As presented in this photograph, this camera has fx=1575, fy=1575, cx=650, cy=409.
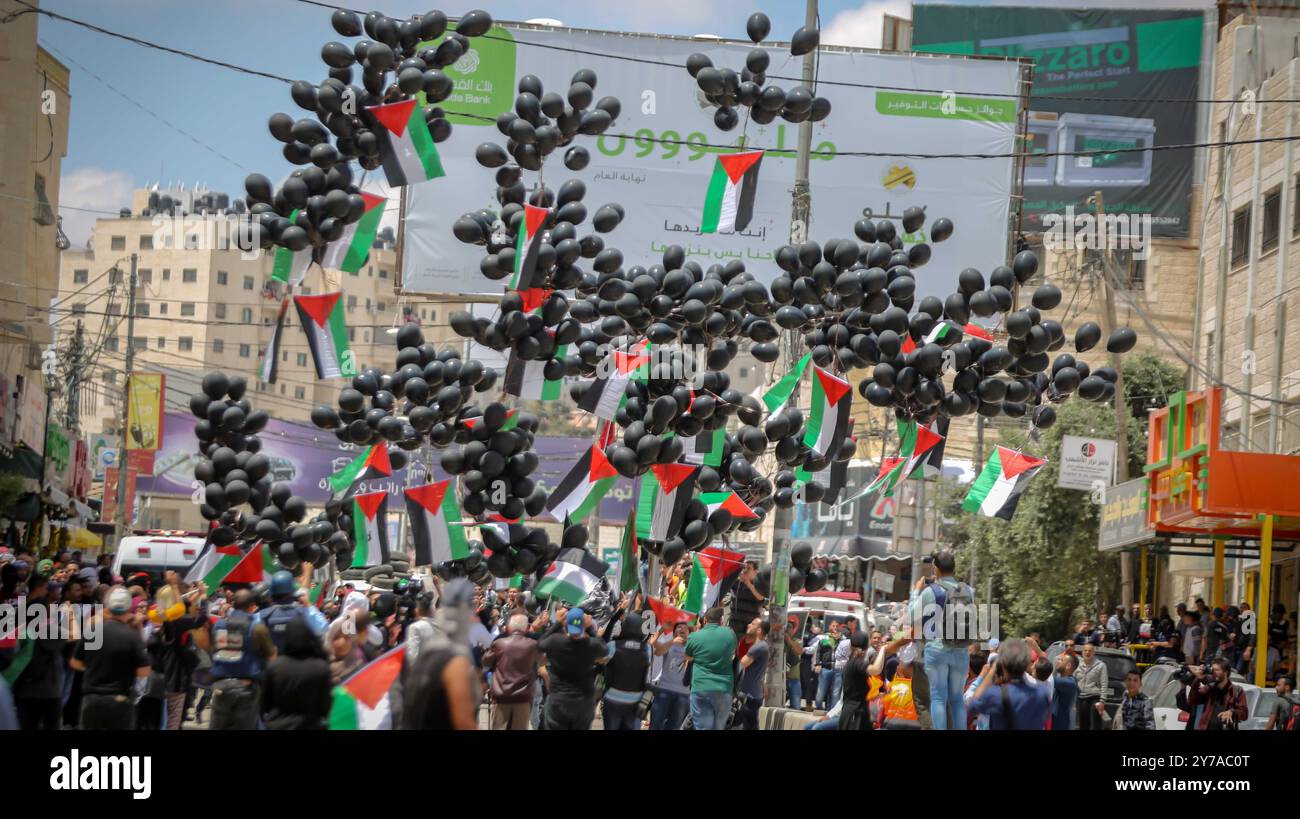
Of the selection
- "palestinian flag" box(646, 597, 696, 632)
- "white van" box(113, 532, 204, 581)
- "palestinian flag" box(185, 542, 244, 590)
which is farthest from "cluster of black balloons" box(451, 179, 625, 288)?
"white van" box(113, 532, 204, 581)

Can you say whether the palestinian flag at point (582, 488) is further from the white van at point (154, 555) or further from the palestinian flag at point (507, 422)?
the white van at point (154, 555)

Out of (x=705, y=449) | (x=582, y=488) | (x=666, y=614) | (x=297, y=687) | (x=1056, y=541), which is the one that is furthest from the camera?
(x=1056, y=541)

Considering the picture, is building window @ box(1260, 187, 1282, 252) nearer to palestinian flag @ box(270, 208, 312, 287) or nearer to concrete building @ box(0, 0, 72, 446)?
palestinian flag @ box(270, 208, 312, 287)

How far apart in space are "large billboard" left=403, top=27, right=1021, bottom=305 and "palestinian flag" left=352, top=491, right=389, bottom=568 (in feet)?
36.7

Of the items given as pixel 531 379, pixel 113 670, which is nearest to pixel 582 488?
pixel 531 379

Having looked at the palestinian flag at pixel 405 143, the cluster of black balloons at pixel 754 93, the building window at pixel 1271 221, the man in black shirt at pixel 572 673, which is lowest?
the man in black shirt at pixel 572 673

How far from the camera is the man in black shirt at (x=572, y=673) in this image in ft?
40.1

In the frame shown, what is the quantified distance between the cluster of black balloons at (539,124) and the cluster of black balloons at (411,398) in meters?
2.05

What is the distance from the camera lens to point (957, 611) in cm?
1294

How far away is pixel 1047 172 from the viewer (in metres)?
50.3

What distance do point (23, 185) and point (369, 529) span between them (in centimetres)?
1969

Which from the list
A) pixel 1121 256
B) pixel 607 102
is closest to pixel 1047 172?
pixel 1121 256

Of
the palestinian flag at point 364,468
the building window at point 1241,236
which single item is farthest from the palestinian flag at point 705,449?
the building window at point 1241,236

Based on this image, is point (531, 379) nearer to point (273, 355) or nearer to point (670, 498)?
point (670, 498)
